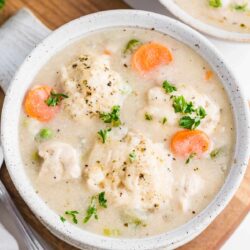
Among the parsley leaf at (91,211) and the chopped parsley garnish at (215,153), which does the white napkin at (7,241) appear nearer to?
the parsley leaf at (91,211)

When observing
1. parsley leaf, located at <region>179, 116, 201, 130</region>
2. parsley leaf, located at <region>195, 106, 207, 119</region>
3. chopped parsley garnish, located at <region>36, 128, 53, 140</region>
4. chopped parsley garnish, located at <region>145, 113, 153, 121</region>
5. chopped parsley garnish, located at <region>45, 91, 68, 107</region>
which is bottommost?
chopped parsley garnish, located at <region>36, 128, 53, 140</region>

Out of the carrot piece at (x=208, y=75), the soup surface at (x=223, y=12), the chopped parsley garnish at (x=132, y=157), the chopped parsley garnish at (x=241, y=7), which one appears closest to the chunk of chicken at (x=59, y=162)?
the chopped parsley garnish at (x=132, y=157)

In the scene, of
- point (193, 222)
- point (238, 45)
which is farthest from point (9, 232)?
point (238, 45)

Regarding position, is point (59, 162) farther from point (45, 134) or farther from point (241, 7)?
point (241, 7)

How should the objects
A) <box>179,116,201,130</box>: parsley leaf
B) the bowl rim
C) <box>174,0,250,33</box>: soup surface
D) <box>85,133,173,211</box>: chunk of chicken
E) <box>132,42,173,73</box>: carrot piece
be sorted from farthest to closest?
1. <box>174,0,250,33</box>: soup surface
2. the bowl rim
3. <box>132,42,173,73</box>: carrot piece
4. <box>179,116,201,130</box>: parsley leaf
5. <box>85,133,173,211</box>: chunk of chicken

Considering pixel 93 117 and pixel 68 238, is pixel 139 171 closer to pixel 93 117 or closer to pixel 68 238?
pixel 93 117

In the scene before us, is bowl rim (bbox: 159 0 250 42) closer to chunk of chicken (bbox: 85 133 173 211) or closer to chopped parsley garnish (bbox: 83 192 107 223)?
chunk of chicken (bbox: 85 133 173 211)

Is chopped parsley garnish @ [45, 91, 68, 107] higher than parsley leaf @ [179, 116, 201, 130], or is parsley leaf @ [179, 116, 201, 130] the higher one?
parsley leaf @ [179, 116, 201, 130]

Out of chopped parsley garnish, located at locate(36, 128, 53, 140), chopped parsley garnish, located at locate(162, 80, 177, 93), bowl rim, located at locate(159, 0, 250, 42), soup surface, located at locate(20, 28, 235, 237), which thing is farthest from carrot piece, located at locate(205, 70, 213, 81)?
chopped parsley garnish, located at locate(36, 128, 53, 140)

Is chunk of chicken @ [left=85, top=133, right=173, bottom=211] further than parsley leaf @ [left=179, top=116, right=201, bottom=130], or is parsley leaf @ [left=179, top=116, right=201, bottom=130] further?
parsley leaf @ [left=179, top=116, right=201, bottom=130]
